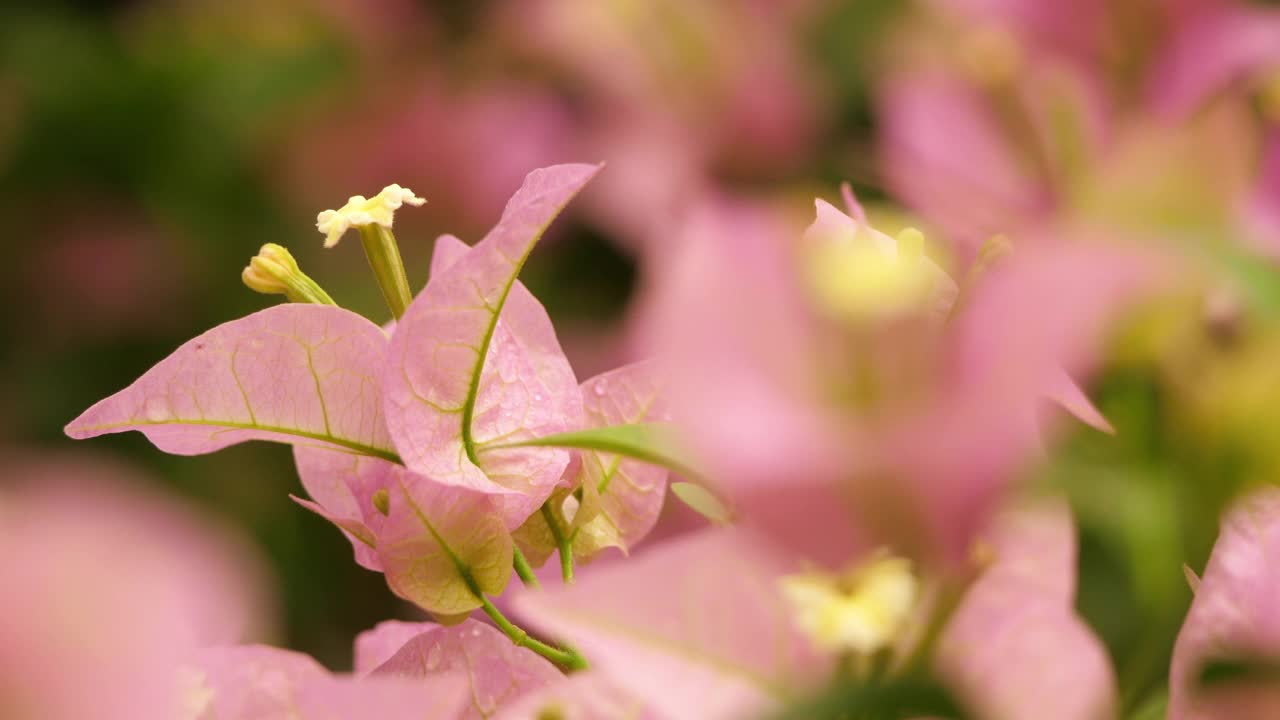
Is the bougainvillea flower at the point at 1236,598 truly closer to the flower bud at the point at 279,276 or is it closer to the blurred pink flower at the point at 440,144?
the flower bud at the point at 279,276

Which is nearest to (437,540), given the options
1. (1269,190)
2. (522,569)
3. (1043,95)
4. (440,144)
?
(522,569)

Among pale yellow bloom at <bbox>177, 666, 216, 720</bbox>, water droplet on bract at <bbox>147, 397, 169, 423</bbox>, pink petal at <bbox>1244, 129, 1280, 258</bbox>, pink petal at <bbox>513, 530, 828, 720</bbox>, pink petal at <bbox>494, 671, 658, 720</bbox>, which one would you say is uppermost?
water droplet on bract at <bbox>147, 397, 169, 423</bbox>

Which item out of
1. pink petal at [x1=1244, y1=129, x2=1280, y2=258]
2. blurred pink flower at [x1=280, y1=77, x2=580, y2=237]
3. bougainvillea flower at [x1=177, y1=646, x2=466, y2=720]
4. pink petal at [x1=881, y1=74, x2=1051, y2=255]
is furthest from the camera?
blurred pink flower at [x1=280, y1=77, x2=580, y2=237]

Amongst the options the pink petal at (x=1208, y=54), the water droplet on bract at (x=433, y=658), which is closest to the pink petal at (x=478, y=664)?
the water droplet on bract at (x=433, y=658)

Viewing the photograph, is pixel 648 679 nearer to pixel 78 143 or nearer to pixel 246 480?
pixel 246 480

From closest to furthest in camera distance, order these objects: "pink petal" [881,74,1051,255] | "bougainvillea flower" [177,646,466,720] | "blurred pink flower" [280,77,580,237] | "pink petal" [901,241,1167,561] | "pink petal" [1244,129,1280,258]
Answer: "pink petal" [901,241,1167,561] → "bougainvillea flower" [177,646,466,720] → "pink petal" [1244,129,1280,258] → "pink petal" [881,74,1051,255] → "blurred pink flower" [280,77,580,237]

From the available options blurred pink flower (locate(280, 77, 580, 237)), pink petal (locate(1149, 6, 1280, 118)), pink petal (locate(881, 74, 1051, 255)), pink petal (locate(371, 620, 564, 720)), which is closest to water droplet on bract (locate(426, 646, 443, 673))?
pink petal (locate(371, 620, 564, 720))

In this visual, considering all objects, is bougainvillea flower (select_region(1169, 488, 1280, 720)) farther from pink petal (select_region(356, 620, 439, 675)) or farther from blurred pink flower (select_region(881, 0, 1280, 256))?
blurred pink flower (select_region(881, 0, 1280, 256))

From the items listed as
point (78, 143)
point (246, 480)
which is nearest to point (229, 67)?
point (78, 143)
